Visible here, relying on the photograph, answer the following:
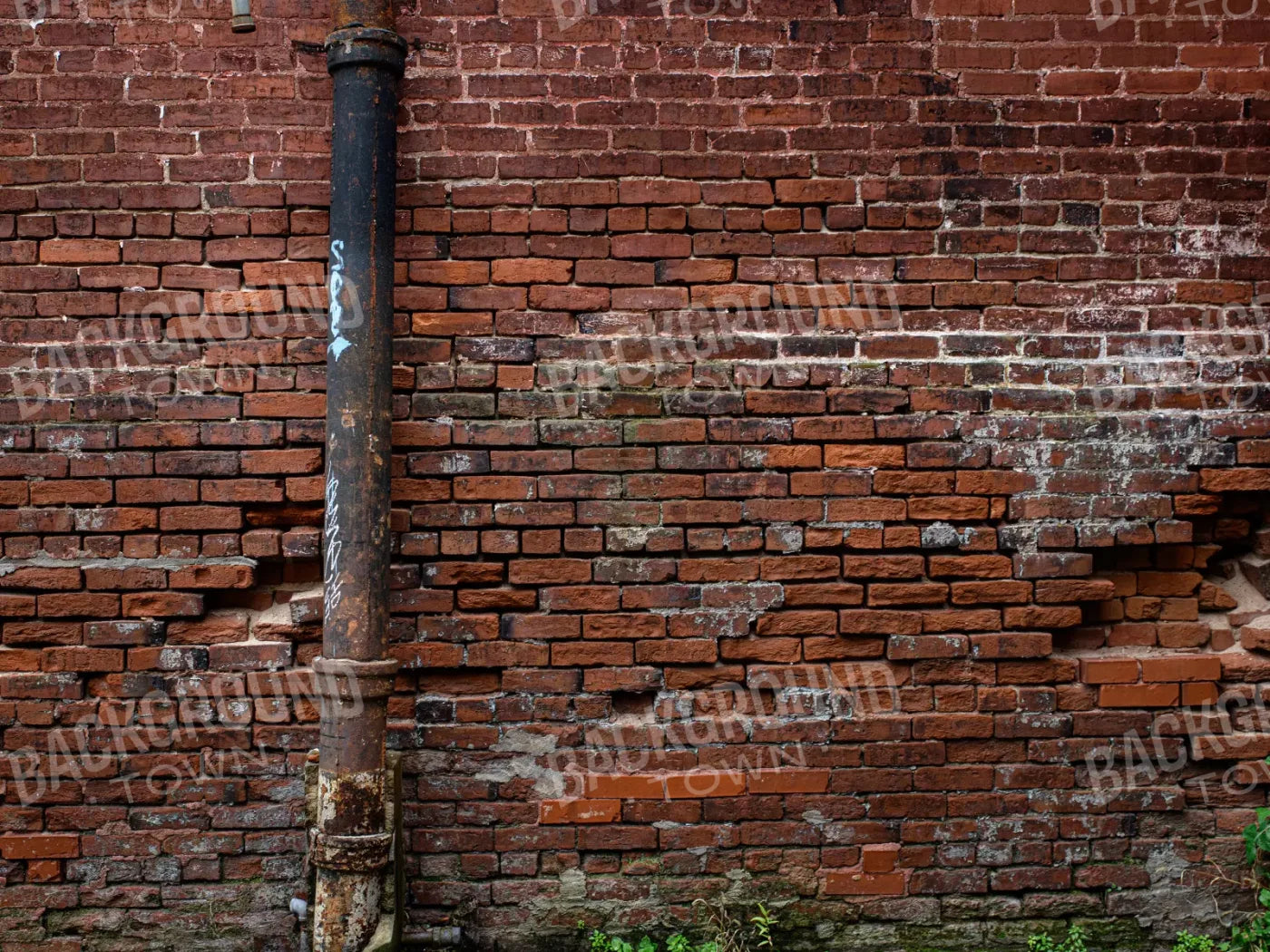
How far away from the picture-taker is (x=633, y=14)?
283 centimetres

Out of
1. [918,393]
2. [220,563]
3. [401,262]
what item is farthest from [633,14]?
[220,563]

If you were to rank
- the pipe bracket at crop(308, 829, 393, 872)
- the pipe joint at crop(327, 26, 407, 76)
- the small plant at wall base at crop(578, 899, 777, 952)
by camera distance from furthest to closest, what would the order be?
the small plant at wall base at crop(578, 899, 777, 952) < the pipe joint at crop(327, 26, 407, 76) < the pipe bracket at crop(308, 829, 393, 872)

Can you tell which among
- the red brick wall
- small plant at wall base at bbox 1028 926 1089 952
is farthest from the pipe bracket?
small plant at wall base at bbox 1028 926 1089 952

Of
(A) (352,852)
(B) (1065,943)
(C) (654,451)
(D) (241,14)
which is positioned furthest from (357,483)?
(B) (1065,943)

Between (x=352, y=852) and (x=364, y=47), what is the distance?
252 cm

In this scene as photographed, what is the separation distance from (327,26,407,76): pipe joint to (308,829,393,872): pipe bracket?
244cm

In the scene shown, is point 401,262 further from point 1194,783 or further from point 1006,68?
point 1194,783

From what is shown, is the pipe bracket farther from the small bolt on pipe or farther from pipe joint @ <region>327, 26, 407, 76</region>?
the small bolt on pipe

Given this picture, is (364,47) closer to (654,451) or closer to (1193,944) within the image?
(654,451)

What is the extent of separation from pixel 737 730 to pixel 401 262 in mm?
2005

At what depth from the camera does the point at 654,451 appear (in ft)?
9.29

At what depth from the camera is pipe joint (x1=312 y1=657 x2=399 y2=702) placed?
2514 mm

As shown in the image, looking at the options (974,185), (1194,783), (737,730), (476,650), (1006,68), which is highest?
(1006,68)

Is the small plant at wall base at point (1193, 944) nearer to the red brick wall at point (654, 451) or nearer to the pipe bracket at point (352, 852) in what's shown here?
the red brick wall at point (654, 451)
